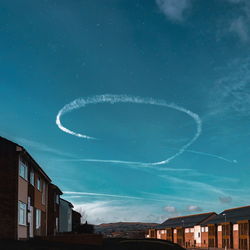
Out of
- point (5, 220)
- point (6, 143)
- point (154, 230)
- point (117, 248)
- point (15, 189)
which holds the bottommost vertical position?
point (154, 230)

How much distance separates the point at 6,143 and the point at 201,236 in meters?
90.0

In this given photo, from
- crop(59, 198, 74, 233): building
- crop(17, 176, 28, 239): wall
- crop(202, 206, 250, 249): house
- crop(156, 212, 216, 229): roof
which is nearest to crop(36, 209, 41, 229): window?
crop(17, 176, 28, 239): wall

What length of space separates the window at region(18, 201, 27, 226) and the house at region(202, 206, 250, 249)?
58705mm

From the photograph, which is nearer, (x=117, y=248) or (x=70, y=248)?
(x=70, y=248)

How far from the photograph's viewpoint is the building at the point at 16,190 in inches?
1103

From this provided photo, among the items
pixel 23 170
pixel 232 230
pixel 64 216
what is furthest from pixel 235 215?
pixel 23 170

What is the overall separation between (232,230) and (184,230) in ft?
98.7

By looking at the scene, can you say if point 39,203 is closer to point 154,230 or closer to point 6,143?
point 6,143

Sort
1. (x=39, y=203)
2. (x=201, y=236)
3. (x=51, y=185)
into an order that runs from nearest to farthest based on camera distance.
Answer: (x=39, y=203) < (x=51, y=185) < (x=201, y=236)

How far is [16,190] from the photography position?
93.8 feet

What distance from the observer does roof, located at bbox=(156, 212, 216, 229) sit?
121 m

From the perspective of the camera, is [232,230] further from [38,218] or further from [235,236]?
[38,218]

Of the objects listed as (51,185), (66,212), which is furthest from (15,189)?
(66,212)

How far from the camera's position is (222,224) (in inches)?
3829
